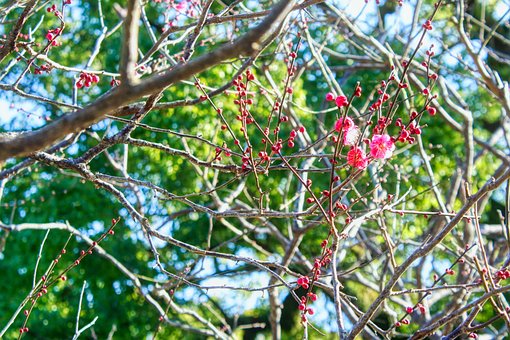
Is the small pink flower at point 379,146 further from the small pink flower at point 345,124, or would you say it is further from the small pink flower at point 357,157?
the small pink flower at point 345,124

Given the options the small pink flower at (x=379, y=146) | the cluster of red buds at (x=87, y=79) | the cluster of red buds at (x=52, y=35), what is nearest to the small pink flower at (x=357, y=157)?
the small pink flower at (x=379, y=146)

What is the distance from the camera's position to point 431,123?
28.0 ft

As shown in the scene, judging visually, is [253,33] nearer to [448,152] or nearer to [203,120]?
[203,120]

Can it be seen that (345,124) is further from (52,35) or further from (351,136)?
(52,35)

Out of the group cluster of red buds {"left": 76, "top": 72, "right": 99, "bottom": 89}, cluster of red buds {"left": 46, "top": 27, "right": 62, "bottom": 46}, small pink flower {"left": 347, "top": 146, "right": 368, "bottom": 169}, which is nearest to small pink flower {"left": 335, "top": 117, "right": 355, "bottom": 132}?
small pink flower {"left": 347, "top": 146, "right": 368, "bottom": 169}

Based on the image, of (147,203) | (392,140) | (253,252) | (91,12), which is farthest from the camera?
(91,12)

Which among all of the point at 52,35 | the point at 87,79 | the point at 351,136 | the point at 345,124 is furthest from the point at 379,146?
the point at 52,35

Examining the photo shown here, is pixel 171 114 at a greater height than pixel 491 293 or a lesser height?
greater

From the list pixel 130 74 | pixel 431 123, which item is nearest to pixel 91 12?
pixel 431 123

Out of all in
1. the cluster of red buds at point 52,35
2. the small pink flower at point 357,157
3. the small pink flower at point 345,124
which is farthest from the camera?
the cluster of red buds at point 52,35

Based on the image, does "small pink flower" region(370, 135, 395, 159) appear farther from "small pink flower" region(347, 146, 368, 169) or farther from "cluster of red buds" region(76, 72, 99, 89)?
"cluster of red buds" region(76, 72, 99, 89)

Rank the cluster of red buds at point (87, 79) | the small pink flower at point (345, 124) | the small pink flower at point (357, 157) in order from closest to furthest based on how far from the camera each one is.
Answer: the small pink flower at point (345, 124) < the small pink flower at point (357, 157) < the cluster of red buds at point (87, 79)

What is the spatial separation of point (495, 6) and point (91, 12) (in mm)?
5630

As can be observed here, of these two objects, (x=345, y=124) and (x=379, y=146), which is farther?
(x=379, y=146)
